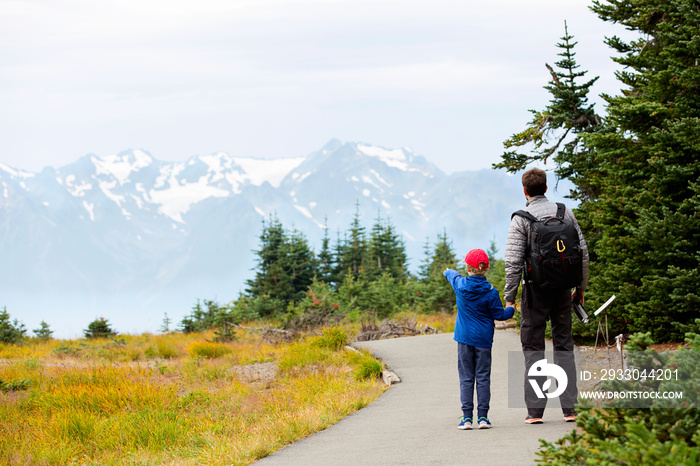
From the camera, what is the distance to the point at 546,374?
653 cm

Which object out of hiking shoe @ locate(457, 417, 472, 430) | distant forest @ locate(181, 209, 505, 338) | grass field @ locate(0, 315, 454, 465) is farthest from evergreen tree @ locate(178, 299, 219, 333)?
hiking shoe @ locate(457, 417, 472, 430)

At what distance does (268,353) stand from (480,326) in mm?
9805

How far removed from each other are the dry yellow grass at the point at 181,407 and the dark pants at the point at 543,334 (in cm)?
228

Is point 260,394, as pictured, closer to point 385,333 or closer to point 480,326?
point 480,326

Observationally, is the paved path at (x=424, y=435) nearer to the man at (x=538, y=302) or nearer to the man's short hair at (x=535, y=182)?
the man at (x=538, y=302)

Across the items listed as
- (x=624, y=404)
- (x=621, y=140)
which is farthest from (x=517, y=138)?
(x=624, y=404)

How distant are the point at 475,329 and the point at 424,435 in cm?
111

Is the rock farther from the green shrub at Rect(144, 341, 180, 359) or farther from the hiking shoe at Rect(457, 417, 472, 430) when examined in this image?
the green shrub at Rect(144, 341, 180, 359)

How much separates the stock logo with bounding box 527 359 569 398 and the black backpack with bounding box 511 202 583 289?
2.45 ft

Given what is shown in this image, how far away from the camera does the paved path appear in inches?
224

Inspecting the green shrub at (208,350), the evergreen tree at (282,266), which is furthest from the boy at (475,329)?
the evergreen tree at (282,266)

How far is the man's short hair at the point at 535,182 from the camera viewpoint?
6.56 m

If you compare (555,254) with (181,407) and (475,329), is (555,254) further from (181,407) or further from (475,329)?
(181,407)

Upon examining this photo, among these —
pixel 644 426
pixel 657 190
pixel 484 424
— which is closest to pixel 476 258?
pixel 484 424
